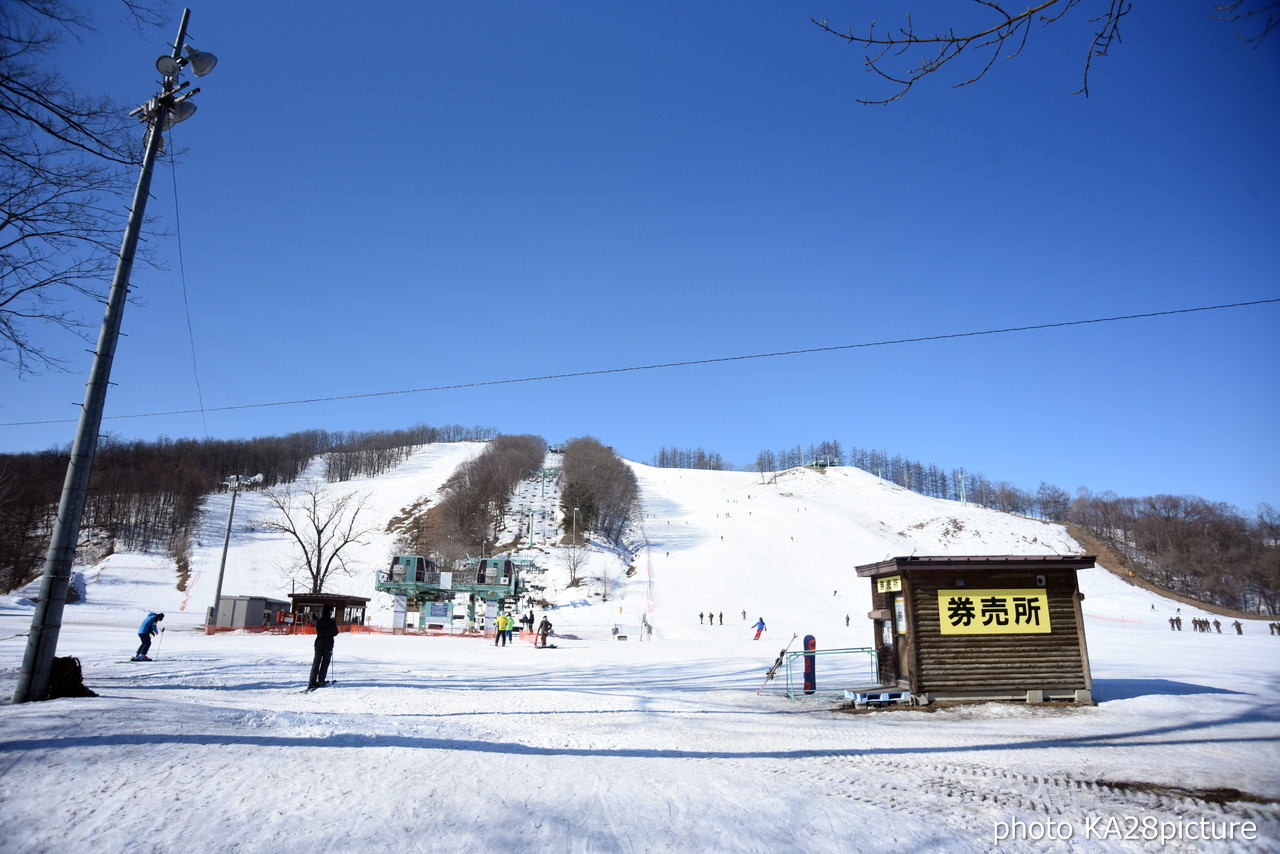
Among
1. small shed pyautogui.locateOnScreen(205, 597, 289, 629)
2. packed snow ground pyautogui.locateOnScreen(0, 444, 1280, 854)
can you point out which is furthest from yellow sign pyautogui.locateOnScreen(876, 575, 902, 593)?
small shed pyautogui.locateOnScreen(205, 597, 289, 629)

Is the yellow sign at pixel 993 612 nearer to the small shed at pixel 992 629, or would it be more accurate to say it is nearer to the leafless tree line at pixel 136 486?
the small shed at pixel 992 629

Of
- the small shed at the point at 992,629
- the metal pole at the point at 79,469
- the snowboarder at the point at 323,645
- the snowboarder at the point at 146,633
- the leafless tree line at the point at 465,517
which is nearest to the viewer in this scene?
the metal pole at the point at 79,469

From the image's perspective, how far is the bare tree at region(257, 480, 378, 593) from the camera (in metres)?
55.5

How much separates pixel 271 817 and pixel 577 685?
11.9m

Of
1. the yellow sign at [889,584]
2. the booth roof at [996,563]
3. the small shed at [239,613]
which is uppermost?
the booth roof at [996,563]

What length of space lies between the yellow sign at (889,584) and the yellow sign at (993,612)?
0.87 metres

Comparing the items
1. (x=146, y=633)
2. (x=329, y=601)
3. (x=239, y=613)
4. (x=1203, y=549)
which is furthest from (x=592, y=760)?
(x=1203, y=549)

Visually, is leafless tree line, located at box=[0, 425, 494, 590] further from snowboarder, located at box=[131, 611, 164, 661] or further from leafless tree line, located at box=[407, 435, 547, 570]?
snowboarder, located at box=[131, 611, 164, 661]

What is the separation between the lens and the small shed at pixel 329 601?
103 ft

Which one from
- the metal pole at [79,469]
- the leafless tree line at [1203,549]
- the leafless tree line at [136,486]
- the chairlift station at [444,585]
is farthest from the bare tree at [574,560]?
the leafless tree line at [1203,549]

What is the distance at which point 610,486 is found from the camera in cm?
8175

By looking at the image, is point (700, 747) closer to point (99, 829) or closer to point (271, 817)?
point (271, 817)

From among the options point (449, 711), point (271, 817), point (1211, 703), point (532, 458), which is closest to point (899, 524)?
point (532, 458)

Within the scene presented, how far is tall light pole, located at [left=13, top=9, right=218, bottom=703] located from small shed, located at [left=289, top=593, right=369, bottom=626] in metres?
22.0
